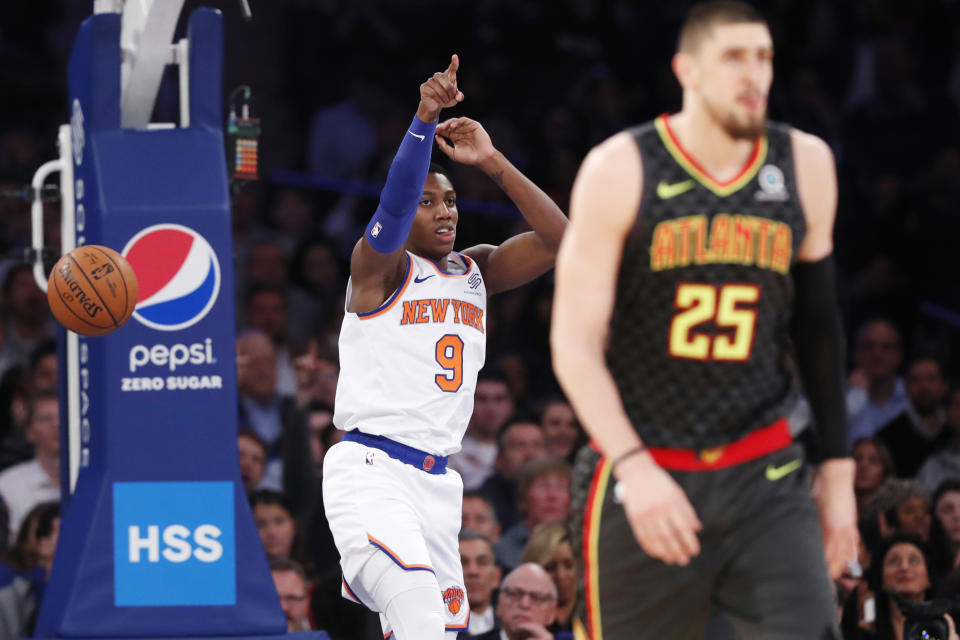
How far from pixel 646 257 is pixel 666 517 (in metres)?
0.67

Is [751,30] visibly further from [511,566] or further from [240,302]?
[240,302]

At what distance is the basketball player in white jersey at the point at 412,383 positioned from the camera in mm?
5840

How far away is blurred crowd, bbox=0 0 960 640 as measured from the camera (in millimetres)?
8125

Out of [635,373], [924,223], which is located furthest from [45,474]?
[924,223]

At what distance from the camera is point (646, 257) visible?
3908 millimetres

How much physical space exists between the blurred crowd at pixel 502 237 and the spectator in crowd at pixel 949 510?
2cm

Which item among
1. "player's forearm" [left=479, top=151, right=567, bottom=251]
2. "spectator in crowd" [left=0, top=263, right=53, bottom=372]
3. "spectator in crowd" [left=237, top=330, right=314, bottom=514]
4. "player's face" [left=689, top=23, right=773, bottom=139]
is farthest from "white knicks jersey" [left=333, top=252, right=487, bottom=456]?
"spectator in crowd" [left=0, top=263, right=53, bottom=372]

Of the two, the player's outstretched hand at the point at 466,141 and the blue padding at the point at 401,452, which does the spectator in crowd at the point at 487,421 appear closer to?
the blue padding at the point at 401,452

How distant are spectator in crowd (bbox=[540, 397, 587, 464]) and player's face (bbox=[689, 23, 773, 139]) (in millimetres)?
5829

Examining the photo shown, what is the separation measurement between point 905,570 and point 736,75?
4791 mm

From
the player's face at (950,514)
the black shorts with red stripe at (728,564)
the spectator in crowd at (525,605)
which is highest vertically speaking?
the black shorts with red stripe at (728,564)

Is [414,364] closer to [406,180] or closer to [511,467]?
[406,180]

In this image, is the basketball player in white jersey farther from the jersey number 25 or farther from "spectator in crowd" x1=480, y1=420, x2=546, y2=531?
"spectator in crowd" x1=480, y1=420, x2=546, y2=531

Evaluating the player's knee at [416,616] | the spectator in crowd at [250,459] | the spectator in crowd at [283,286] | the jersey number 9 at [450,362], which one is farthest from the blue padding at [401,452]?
the spectator in crowd at [283,286]
